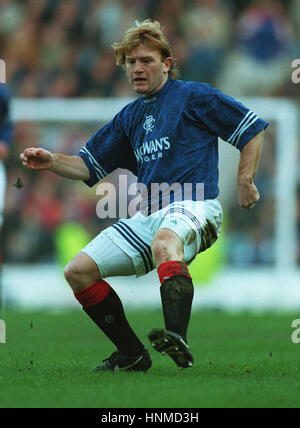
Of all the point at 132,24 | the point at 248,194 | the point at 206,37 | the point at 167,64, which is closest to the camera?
the point at 248,194

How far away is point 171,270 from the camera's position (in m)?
Answer: 4.96

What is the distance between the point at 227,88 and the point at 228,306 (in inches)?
149

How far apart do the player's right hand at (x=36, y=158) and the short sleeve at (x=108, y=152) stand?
0.38 m

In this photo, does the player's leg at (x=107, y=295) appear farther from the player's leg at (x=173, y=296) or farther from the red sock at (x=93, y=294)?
the player's leg at (x=173, y=296)

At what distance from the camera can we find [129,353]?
565 centimetres

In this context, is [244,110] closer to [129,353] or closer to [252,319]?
[129,353]

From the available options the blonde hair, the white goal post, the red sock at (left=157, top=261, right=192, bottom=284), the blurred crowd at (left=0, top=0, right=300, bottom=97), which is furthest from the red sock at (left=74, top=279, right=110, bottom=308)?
the blurred crowd at (left=0, top=0, right=300, bottom=97)

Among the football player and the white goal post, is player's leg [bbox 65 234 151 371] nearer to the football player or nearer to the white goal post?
the football player

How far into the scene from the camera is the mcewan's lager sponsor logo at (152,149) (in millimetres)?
5512

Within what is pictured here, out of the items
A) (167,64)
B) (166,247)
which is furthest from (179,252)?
(167,64)

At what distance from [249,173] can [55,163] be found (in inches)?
48.3

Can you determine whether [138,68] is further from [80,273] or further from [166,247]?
[80,273]

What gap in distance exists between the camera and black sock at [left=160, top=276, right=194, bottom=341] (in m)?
4.79

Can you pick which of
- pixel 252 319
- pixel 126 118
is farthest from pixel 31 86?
pixel 126 118
